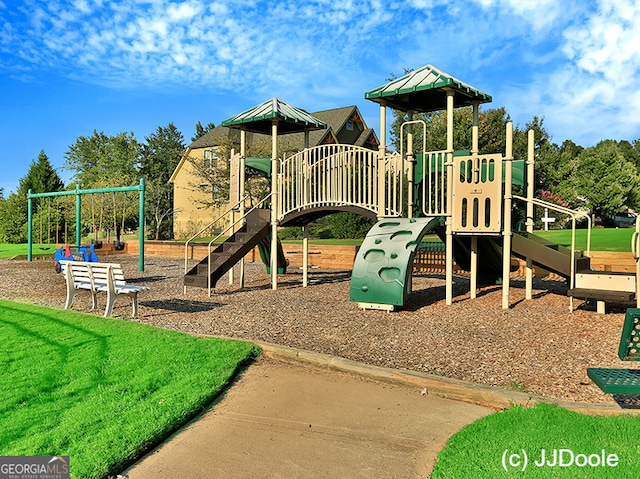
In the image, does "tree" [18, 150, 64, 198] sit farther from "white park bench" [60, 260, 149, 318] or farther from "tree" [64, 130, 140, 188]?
"white park bench" [60, 260, 149, 318]

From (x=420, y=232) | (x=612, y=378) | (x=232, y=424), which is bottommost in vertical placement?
(x=232, y=424)

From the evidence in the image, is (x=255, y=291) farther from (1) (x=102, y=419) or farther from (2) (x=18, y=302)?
(1) (x=102, y=419)

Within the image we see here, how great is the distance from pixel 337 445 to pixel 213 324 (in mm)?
4743

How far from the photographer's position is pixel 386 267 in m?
9.33

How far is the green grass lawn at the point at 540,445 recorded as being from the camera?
3387 millimetres

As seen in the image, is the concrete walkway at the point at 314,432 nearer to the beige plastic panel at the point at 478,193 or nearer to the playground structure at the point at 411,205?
the playground structure at the point at 411,205

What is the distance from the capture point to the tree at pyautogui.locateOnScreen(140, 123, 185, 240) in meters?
44.5

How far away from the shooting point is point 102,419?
14.6ft

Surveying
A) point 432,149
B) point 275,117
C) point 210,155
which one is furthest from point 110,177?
point 275,117

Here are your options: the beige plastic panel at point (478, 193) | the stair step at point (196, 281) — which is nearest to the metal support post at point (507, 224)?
the beige plastic panel at point (478, 193)

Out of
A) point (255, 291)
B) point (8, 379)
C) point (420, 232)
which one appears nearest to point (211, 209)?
point (255, 291)

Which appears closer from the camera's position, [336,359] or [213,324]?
[336,359]

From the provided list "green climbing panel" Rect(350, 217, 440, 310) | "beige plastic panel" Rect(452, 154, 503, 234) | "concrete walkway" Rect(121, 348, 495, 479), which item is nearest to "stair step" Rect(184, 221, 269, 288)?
"green climbing panel" Rect(350, 217, 440, 310)

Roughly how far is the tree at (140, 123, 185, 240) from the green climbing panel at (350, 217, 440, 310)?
31.9 metres
